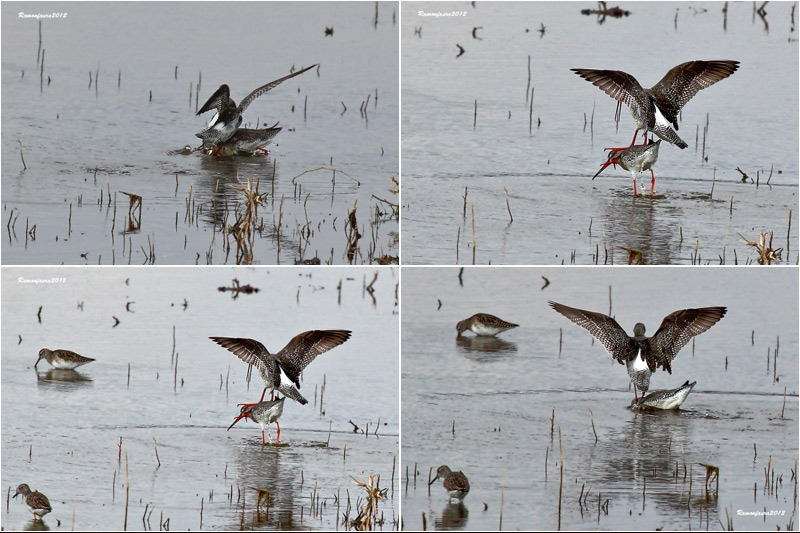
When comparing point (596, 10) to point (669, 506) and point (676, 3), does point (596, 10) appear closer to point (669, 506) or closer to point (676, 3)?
point (676, 3)

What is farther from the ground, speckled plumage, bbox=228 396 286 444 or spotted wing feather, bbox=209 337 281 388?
spotted wing feather, bbox=209 337 281 388

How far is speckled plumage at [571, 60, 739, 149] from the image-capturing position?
1143 centimetres

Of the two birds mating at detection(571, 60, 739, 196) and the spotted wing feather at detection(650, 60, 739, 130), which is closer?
the two birds mating at detection(571, 60, 739, 196)

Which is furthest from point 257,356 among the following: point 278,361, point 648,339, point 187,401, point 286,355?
point 648,339

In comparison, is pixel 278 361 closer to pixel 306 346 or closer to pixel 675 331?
pixel 306 346

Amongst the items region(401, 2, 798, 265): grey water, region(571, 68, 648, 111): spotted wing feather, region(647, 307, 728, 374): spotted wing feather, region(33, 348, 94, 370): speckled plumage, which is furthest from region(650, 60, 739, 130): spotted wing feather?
region(33, 348, 94, 370): speckled plumage

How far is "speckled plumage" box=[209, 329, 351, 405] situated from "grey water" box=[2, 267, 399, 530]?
46 cm

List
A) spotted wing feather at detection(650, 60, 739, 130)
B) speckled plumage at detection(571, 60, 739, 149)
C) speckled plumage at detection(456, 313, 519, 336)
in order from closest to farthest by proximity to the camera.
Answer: speckled plumage at detection(571, 60, 739, 149), spotted wing feather at detection(650, 60, 739, 130), speckled plumage at detection(456, 313, 519, 336)

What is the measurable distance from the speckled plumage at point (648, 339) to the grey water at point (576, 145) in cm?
53

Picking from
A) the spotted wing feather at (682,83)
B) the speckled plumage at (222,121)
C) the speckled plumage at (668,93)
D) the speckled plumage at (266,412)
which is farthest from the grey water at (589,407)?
the speckled plumage at (222,121)

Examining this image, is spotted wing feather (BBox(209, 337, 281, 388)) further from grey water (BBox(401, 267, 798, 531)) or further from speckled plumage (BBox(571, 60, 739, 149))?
speckled plumage (BBox(571, 60, 739, 149))

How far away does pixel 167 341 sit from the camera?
12469mm

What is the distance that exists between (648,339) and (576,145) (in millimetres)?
4016

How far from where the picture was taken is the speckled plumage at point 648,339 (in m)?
10.3
